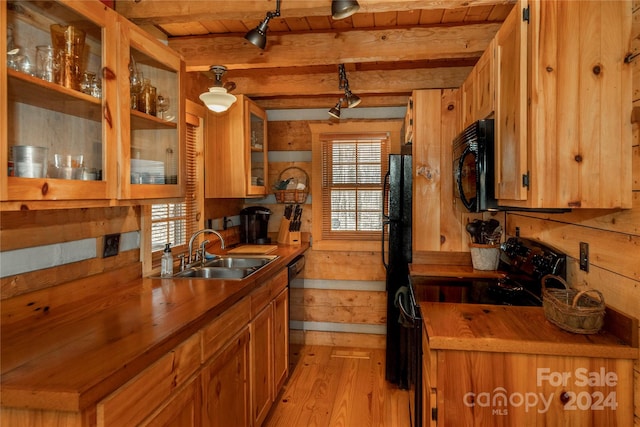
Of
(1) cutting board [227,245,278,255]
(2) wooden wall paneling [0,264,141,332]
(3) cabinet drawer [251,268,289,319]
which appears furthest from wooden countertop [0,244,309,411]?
(1) cutting board [227,245,278,255]

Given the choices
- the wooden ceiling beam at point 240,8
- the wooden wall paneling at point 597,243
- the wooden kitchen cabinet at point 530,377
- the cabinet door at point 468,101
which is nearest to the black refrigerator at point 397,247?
the cabinet door at point 468,101

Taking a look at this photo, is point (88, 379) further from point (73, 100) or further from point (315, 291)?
point (315, 291)

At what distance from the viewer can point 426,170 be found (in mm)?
3094

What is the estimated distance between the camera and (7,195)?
3.73ft

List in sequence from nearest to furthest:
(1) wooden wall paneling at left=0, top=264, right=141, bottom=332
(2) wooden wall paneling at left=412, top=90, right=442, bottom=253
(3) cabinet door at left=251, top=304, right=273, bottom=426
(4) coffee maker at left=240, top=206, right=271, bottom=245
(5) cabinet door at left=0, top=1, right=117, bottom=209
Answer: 1. (5) cabinet door at left=0, top=1, right=117, bottom=209
2. (1) wooden wall paneling at left=0, top=264, right=141, bottom=332
3. (3) cabinet door at left=251, top=304, right=273, bottom=426
4. (2) wooden wall paneling at left=412, top=90, right=442, bottom=253
5. (4) coffee maker at left=240, top=206, right=271, bottom=245

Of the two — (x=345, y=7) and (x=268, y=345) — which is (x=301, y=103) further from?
(x=268, y=345)

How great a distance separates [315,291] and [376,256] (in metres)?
0.68

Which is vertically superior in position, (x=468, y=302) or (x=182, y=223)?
(x=182, y=223)

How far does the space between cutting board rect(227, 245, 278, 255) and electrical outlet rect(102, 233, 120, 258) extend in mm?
1188

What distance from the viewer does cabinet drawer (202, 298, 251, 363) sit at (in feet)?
5.47

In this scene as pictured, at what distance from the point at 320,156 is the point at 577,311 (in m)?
2.69

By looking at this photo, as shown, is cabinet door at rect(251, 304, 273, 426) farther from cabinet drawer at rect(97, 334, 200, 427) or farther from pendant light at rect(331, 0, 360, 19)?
pendant light at rect(331, 0, 360, 19)

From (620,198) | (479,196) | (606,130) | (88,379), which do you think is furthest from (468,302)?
(88,379)

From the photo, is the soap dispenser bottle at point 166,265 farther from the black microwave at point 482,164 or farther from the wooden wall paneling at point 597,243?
the wooden wall paneling at point 597,243
